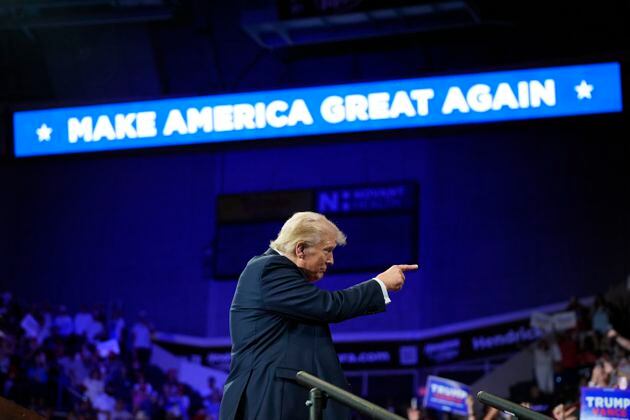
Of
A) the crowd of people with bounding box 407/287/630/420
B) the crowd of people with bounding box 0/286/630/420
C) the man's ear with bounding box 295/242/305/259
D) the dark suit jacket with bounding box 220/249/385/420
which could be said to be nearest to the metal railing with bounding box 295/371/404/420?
the dark suit jacket with bounding box 220/249/385/420

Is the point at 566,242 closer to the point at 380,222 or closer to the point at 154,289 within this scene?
the point at 380,222

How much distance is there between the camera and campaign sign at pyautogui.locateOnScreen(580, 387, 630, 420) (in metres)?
6.62

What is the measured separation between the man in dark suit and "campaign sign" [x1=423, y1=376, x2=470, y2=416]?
604cm

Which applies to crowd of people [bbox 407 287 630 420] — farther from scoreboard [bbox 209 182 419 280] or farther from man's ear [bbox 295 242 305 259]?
man's ear [bbox 295 242 305 259]

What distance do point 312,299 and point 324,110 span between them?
15.0 ft

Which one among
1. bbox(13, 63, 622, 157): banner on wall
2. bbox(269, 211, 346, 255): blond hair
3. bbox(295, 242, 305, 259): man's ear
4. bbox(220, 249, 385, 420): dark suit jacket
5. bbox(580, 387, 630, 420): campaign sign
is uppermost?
bbox(13, 63, 622, 157): banner on wall

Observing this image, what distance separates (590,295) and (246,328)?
1196cm

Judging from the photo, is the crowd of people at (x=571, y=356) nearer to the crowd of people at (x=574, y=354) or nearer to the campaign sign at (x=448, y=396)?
the crowd of people at (x=574, y=354)

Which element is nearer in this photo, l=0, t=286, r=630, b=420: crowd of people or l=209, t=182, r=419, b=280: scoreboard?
l=0, t=286, r=630, b=420: crowd of people

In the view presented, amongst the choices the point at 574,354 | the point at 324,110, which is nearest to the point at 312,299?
the point at 324,110

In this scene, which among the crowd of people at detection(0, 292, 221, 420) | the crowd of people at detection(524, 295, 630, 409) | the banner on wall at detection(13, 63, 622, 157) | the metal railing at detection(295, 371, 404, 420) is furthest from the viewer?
the crowd of people at detection(0, 292, 221, 420)

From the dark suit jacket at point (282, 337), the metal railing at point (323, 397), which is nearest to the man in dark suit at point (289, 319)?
the dark suit jacket at point (282, 337)

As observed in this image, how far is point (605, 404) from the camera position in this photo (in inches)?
265

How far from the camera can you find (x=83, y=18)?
1398cm
